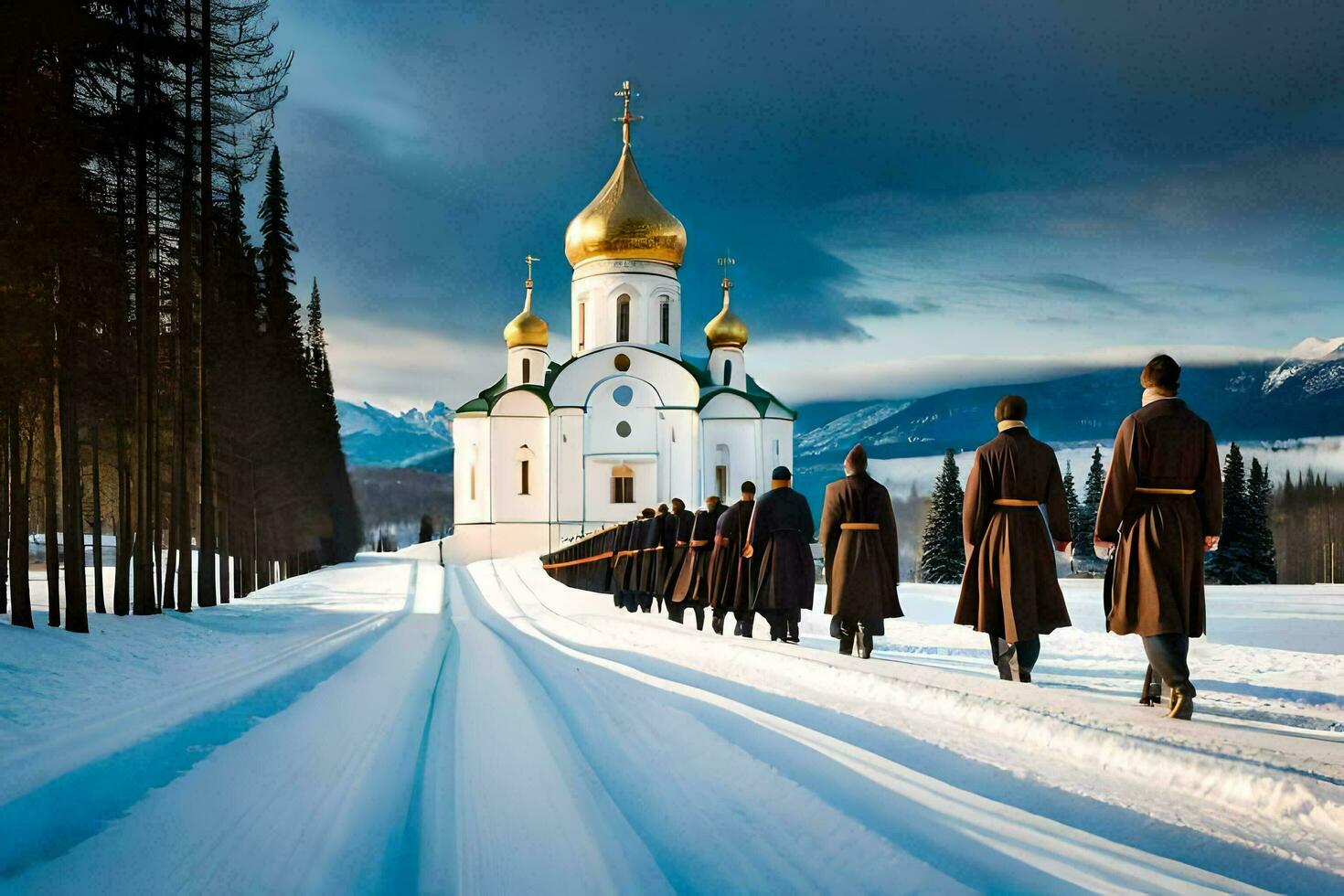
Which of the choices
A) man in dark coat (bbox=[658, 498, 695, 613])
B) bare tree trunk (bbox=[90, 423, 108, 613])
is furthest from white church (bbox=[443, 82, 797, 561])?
man in dark coat (bbox=[658, 498, 695, 613])

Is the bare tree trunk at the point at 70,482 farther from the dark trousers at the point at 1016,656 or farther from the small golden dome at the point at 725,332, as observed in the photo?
the small golden dome at the point at 725,332

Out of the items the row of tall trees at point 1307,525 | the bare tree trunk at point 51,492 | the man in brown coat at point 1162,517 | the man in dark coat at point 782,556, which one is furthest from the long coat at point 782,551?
the row of tall trees at point 1307,525

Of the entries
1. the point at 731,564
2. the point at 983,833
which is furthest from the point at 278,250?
the point at 983,833

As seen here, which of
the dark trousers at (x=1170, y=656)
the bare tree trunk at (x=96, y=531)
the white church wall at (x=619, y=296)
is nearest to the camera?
the dark trousers at (x=1170, y=656)

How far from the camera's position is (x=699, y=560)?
16.9 metres

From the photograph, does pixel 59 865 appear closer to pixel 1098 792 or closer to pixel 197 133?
pixel 1098 792

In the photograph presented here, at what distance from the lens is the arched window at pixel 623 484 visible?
5472cm

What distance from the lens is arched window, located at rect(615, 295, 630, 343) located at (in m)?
Answer: 57.8

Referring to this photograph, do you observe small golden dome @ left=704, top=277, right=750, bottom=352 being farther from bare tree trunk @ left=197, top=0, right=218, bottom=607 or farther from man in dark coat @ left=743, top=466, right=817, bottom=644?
man in dark coat @ left=743, top=466, right=817, bottom=644

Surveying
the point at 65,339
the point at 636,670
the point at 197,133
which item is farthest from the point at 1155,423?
the point at 197,133

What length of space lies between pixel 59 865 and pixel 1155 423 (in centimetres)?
566

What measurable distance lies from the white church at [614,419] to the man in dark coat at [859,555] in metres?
42.0

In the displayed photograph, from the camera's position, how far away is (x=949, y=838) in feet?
13.7

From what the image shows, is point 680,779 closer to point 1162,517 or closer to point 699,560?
point 1162,517
